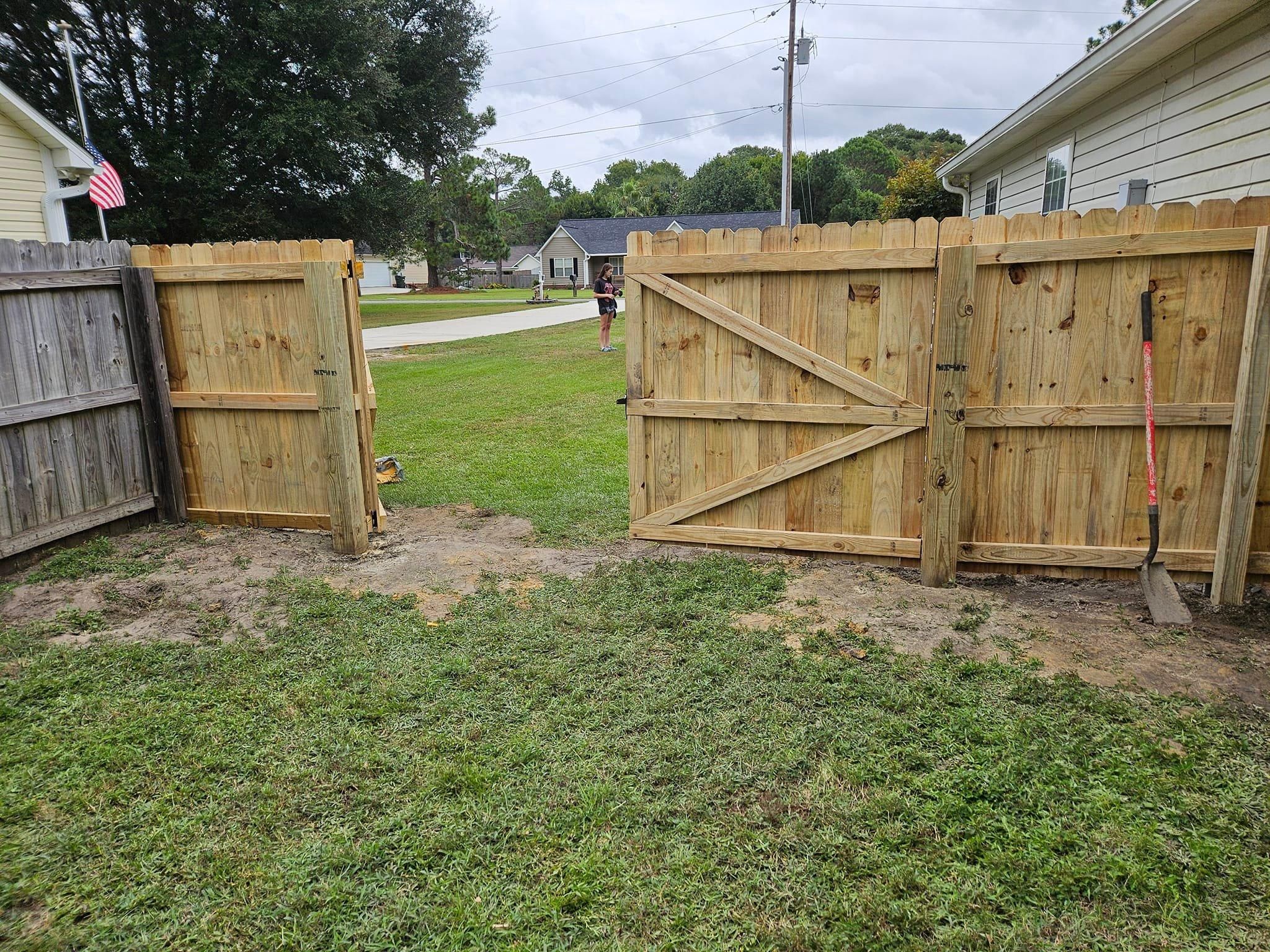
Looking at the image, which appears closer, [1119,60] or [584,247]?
[1119,60]

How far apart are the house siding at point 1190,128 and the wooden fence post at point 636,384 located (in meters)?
4.37

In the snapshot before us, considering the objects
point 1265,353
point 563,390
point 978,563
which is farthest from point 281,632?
point 563,390

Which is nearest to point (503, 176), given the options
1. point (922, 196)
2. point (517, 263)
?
point (517, 263)

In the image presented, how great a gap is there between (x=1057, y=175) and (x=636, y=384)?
836 centimetres

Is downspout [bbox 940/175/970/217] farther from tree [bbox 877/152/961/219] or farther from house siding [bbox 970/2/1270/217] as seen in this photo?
house siding [bbox 970/2/1270/217]

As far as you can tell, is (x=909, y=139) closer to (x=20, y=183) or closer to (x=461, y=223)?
(x=461, y=223)

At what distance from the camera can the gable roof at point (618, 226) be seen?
52.2m

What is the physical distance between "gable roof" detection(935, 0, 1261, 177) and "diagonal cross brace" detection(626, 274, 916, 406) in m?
3.90

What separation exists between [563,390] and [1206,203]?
8841 mm

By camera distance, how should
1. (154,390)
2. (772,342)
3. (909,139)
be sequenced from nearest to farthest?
(772,342), (154,390), (909,139)

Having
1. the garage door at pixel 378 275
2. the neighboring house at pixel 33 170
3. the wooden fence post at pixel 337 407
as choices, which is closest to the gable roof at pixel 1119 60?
the wooden fence post at pixel 337 407

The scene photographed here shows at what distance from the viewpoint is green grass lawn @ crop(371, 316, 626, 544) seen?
645 centimetres

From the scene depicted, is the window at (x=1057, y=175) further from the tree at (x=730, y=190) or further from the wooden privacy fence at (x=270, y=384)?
the tree at (x=730, y=190)

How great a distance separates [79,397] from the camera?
17.3 feet
